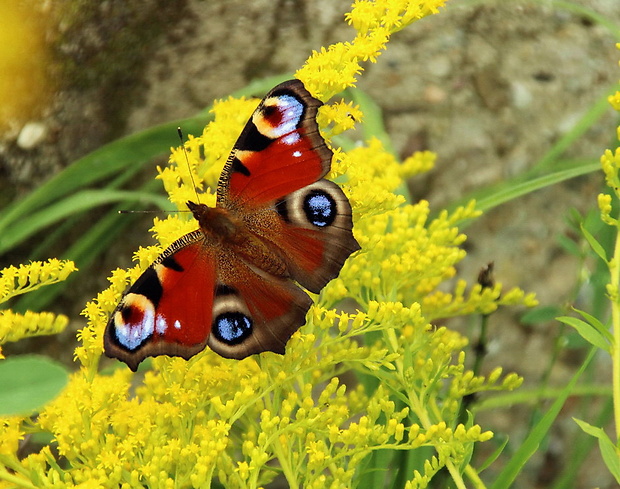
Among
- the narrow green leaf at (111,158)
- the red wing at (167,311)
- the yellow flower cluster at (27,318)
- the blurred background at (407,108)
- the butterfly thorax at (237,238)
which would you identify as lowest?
the blurred background at (407,108)

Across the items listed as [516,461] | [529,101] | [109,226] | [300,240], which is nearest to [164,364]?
[300,240]

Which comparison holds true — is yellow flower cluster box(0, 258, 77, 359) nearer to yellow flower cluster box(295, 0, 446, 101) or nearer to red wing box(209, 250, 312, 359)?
red wing box(209, 250, 312, 359)

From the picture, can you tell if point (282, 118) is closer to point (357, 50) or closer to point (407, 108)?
point (357, 50)

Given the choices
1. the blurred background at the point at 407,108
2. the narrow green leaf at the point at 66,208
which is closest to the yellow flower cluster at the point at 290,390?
the narrow green leaf at the point at 66,208

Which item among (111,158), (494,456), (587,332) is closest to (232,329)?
(494,456)

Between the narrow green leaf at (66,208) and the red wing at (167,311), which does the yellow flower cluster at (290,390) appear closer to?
the red wing at (167,311)

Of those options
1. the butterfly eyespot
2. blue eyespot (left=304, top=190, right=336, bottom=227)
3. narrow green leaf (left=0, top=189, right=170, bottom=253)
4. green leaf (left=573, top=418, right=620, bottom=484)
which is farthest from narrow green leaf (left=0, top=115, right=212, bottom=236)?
green leaf (left=573, top=418, right=620, bottom=484)
